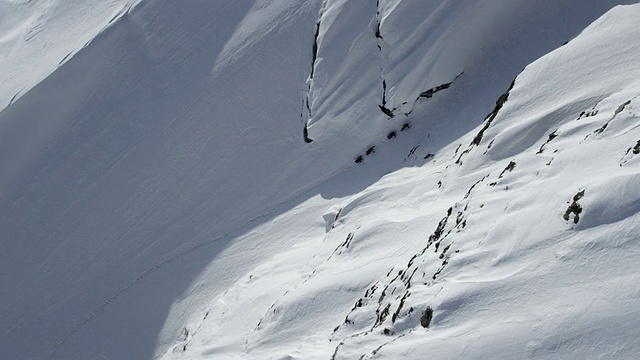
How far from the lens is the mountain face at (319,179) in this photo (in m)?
12.7

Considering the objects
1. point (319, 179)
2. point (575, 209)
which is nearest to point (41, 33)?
point (319, 179)

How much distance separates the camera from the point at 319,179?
24.7 m

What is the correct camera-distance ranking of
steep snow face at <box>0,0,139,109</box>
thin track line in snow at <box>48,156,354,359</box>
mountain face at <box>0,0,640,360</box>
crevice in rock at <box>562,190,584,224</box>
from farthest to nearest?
1. steep snow face at <box>0,0,139,109</box>
2. thin track line in snow at <box>48,156,354,359</box>
3. mountain face at <box>0,0,640,360</box>
4. crevice in rock at <box>562,190,584,224</box>

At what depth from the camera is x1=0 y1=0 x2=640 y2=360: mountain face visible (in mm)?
12742

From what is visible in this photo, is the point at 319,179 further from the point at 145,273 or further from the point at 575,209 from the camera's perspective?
the point at 575,209

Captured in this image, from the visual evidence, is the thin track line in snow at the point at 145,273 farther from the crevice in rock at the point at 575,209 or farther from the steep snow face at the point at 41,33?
the crevice in rock at the point at 575,209

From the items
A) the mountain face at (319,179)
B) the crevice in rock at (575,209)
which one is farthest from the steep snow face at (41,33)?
the crevice in rock at (575,209)

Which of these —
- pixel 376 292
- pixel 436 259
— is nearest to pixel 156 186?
pixel 376 292

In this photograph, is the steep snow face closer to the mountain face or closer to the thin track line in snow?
the mountain face

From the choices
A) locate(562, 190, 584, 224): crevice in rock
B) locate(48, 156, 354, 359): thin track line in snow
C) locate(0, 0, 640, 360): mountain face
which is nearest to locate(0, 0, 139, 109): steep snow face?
locate(0, 0, 640, 360): mountain face

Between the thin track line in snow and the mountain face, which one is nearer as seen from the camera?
the mountain face

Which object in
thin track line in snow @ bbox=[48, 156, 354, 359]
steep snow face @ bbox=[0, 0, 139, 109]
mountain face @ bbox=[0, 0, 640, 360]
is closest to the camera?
mountain face @ bbox=[0, 0, 640, 360]

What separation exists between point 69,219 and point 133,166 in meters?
3.20

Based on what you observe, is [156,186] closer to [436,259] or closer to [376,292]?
[376,292]
